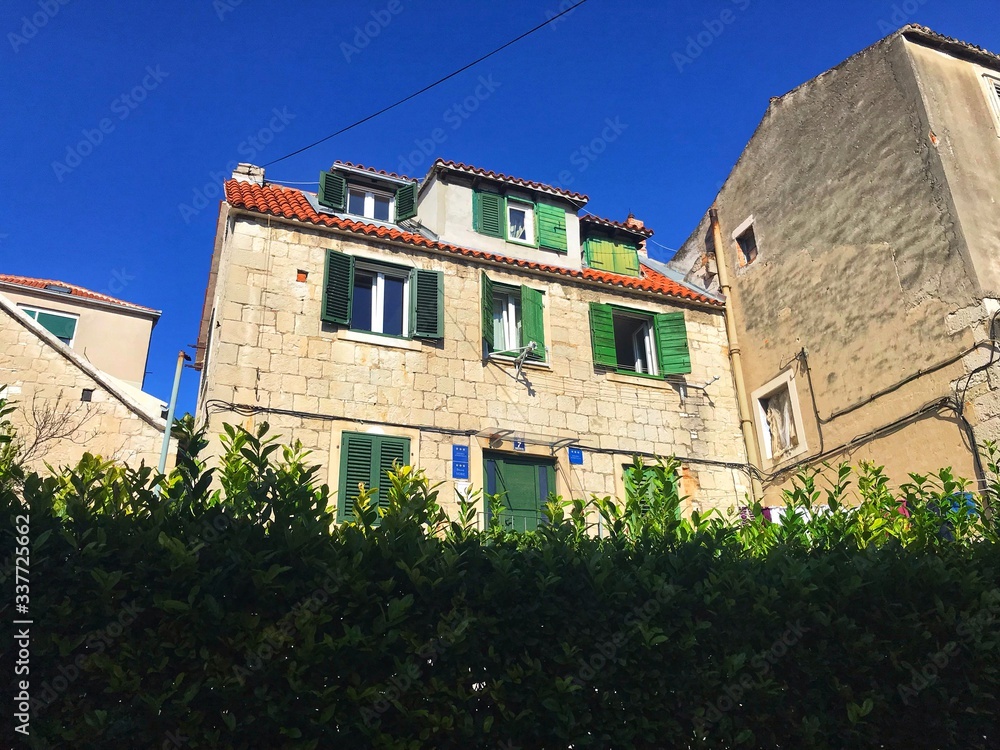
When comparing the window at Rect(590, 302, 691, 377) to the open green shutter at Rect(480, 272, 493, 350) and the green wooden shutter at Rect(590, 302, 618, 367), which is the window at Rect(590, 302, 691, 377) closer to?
the green wooden shutter at Rect(590, 302, 618, 367)

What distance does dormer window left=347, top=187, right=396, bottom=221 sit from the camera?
1431cm

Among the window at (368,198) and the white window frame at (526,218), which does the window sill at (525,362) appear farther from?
the window at (368,198)

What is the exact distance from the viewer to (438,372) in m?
12.0

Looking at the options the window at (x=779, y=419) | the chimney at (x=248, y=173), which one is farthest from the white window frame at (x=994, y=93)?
the chimney at (x=248, y=173)

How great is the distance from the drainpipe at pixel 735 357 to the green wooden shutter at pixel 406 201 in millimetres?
6394

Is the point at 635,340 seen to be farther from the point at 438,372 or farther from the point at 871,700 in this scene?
the point at 871,700

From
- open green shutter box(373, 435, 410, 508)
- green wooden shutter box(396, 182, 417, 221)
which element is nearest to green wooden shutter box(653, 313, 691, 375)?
green wooden shutter box(396, 182, 417, 221)

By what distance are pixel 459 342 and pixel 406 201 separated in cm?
354

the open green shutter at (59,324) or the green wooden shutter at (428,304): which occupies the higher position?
the open green shutter at (59,324)

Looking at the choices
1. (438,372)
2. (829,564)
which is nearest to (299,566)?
(829,564)

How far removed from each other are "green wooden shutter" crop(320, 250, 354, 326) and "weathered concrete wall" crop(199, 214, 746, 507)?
0.56 feet

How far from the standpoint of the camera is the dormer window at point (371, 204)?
14.3 metres

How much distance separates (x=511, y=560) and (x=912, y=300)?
31.2ft

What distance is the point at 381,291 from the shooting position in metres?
12.5
